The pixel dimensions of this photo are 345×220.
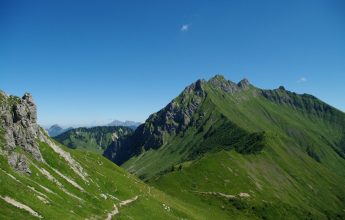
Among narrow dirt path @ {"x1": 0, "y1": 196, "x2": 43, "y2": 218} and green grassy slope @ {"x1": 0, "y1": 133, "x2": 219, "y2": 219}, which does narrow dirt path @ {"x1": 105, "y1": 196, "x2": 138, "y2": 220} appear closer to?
green grassy slope @ {"x1": 0, "y1": 133, "x2": 219, "y2": 219}

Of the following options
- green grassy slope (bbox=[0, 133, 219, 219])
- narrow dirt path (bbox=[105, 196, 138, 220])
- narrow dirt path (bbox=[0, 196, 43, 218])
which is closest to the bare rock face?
green grassy slope (bbox=[0, 133, 219, 219])

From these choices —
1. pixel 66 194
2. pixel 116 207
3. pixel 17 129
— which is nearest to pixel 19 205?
pixel 66 194

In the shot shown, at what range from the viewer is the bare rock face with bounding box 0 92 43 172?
202 feet

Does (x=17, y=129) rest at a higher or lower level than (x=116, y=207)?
higher

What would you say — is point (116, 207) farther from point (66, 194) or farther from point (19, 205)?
point (19, 205)

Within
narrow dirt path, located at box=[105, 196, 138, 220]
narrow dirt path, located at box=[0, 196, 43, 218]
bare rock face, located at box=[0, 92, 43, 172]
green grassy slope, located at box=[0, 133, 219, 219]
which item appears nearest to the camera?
narrow dirt path, located at box=[0, 196, 43, 218]

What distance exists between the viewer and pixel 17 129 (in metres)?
70.8

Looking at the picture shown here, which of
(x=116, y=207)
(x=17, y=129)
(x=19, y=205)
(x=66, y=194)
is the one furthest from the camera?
(x=116, y=207)

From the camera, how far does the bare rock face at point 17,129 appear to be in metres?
61.7

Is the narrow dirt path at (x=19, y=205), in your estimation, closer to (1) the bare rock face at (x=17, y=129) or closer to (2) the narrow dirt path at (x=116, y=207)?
(1) the bare rock face at (x=17, y=129)

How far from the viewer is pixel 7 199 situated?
149ft

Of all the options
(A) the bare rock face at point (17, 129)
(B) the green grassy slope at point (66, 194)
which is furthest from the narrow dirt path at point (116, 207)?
(A) the bare rock face at point (17, 129)

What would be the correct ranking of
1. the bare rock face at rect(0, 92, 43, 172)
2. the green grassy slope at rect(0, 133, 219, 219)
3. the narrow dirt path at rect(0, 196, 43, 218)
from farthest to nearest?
the bare rock face at rect(0, 92, 43, 172), the green grassy slope at rect(0, 133, 219, 219), the narrow dirt path at rect(0, 196, 43, 218)

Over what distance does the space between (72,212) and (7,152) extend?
1598 cm
